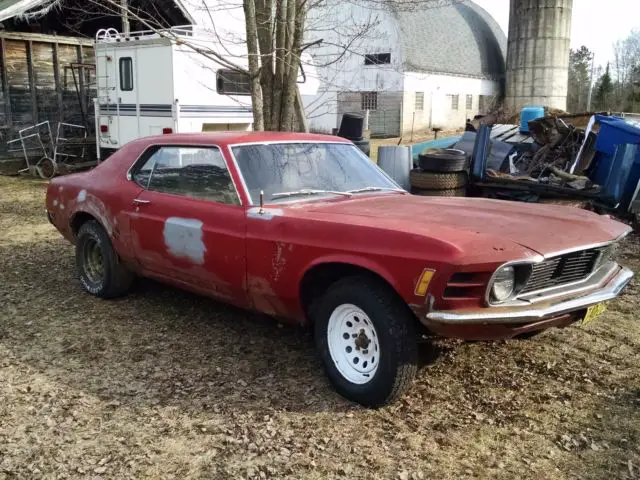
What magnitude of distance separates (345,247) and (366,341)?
56 cm

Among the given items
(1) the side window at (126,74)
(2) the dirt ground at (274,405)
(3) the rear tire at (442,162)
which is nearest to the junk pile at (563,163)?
(3) the rear tire at (442,162)

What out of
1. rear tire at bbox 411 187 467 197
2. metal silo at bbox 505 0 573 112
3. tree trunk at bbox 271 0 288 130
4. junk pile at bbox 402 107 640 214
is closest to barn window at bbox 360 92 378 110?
metal silo at bbox 505 0 573 112

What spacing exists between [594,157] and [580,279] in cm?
605

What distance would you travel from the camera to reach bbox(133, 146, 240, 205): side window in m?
4.40

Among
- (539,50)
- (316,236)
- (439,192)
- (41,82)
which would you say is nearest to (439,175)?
(439,192)

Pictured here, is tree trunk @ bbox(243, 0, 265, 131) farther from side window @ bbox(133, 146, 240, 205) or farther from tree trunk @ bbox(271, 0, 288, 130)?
side window @ bbox(133, 146, 240, 205)

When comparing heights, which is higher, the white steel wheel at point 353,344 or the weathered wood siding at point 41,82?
the weathered wood siding at point 41,82

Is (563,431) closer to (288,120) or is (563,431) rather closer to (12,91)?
(288,120)

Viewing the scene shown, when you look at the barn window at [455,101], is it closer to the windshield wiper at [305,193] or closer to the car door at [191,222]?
the car door at [191,222]

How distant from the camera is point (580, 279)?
3.75m

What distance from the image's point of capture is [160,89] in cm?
1219

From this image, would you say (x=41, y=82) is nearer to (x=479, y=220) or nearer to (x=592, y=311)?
(x=479, y=220)

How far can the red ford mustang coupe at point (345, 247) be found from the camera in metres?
3.26

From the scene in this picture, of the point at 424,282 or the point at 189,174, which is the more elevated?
the point at 189,174
